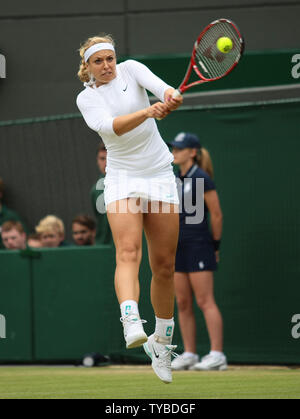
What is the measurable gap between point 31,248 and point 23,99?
4.34 metres

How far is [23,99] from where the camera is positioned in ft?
44.3

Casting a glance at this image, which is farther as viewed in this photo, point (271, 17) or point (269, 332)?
point (271, 17)

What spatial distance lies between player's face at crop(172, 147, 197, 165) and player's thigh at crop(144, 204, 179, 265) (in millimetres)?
2211

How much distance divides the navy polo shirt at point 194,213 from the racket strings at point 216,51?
2288 mm

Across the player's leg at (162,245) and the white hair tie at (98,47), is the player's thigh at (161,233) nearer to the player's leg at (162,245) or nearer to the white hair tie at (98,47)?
the player's leg at (162,245)

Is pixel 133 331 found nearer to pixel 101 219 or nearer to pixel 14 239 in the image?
pixel 101 219

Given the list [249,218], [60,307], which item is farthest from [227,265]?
[60,307]

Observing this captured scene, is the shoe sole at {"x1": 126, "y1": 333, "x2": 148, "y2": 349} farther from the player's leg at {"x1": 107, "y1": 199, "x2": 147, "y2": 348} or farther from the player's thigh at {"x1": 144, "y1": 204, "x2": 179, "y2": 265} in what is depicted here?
the player's thigh at {"x1": 144, "y1": 204, "x2": 179, "y2": 265}

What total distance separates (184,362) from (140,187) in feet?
9.22

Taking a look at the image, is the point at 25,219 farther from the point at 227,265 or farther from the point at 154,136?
the point at 154,136

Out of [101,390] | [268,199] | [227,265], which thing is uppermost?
[268,199]

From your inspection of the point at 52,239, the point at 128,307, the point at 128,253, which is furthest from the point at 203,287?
the point at 128,307

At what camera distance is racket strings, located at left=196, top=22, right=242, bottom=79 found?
244 inches

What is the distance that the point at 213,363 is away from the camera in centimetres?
853
